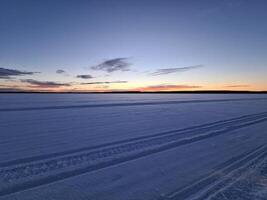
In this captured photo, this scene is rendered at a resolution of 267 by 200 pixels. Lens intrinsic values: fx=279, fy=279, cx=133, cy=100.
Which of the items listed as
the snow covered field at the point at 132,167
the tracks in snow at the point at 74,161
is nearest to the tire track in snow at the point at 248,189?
the snow covered field at the point at 132,167

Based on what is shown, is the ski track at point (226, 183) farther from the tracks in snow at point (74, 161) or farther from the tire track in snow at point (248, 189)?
the tracks in snow at point (74, 161)

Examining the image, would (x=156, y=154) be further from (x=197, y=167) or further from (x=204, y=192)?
(x=204, y=192)

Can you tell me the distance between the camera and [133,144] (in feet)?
25.3

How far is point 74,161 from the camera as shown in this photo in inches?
232

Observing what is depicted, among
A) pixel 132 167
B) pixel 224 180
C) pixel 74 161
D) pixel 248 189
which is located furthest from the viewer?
pixel 74 161

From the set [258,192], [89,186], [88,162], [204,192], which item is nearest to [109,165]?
[88,162]

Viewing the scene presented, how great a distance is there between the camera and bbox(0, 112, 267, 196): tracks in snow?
4631mm

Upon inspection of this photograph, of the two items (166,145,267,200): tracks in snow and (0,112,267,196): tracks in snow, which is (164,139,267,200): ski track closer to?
(166,145,267,200): tracks in snow

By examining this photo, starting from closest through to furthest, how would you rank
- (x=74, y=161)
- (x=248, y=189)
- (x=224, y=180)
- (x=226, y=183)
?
(x=248, y=189)
(x=226, y=183)
(x=224, y=180)
(x=74, y=161)

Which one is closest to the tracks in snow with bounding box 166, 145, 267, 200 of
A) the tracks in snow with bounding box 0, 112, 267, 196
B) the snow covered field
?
the snow covered field

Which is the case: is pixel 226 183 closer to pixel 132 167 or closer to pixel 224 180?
pixel 224 180

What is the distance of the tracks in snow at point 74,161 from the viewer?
463 centimetres

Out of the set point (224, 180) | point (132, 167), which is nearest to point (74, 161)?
point (132, 167)

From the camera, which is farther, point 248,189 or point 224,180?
point 224,180
